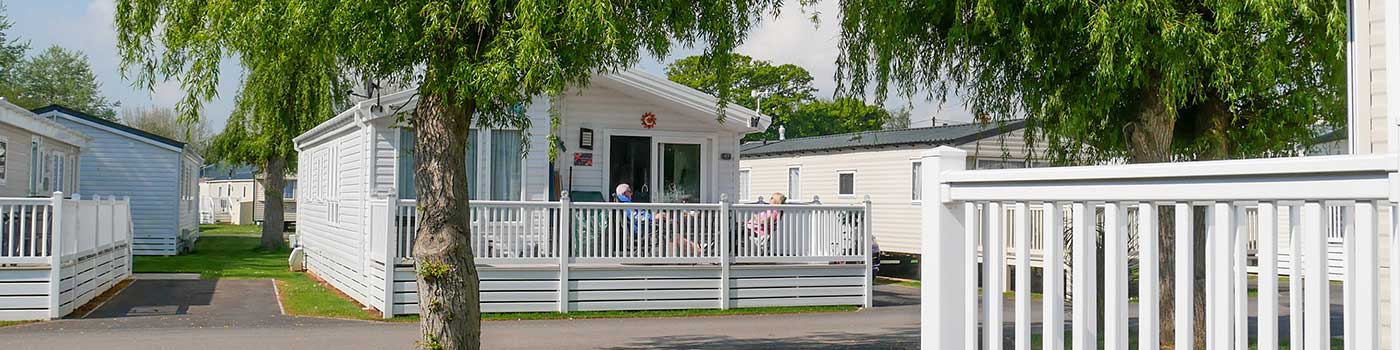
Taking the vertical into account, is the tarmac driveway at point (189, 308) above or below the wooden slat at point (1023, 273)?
below

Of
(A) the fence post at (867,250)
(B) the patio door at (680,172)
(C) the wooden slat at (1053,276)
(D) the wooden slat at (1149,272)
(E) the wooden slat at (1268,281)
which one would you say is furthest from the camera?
(B) the patio door at (680,172)

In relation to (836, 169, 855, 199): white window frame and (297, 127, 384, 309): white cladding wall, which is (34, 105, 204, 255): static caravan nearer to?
(297, 127, 384, 309): white cladding wall

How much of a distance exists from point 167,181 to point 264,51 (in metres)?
21.8

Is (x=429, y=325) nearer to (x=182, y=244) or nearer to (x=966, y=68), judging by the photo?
(x=966, y=68)

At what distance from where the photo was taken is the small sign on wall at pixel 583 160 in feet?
52.1

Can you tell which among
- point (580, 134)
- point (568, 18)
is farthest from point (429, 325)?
point (580, 134)

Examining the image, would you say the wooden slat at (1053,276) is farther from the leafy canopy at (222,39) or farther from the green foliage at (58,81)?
the green foliage at (58,81)

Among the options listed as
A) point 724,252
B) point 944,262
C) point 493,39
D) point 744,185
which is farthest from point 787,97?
point 944,262

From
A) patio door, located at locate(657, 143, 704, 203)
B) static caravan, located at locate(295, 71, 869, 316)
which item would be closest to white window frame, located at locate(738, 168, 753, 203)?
static caravan, located at locate(295, 71, 869, 316)

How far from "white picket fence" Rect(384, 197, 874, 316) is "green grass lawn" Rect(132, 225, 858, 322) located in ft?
0.62

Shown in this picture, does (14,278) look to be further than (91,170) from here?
No

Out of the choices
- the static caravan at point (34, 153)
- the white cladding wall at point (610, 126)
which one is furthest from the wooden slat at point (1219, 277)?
the static caravan at point (34, 153)

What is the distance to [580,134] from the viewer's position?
15.8 metres

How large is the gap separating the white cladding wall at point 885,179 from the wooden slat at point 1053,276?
1814 cm
